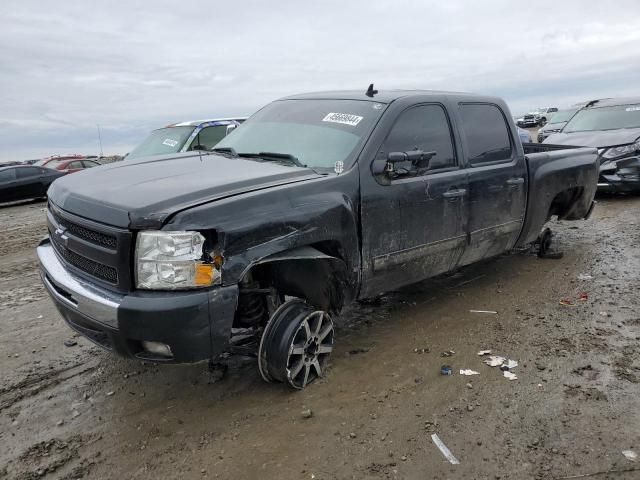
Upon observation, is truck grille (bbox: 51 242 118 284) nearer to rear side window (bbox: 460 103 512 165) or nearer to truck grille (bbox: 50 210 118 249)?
truck grille (bbox: 50 210 118 249)

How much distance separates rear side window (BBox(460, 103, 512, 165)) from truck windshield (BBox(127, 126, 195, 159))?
6095mm

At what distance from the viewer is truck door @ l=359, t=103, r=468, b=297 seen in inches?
147

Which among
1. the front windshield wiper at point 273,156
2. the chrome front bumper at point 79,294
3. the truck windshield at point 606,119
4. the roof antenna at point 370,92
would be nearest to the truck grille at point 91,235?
the chrome front bumper at point 79,294

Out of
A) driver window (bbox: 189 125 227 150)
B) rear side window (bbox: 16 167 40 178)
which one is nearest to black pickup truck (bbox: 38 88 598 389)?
driver window (bbox: 189 125 227 150)

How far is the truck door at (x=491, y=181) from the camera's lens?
459 cm

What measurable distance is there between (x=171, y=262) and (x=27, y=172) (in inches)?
609

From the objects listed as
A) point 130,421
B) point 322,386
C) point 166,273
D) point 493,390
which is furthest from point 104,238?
point 493,390

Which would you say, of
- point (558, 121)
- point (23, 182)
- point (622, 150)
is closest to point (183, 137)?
point (622, 150)

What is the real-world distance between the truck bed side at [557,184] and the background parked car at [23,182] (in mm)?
14335

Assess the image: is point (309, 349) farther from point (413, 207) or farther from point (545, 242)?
point (545, 242)

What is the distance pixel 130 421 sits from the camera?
3.23 m

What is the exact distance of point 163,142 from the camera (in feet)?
32.6

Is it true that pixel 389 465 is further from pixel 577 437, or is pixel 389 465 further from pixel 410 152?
pixel 410 152

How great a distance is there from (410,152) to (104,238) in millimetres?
2100
